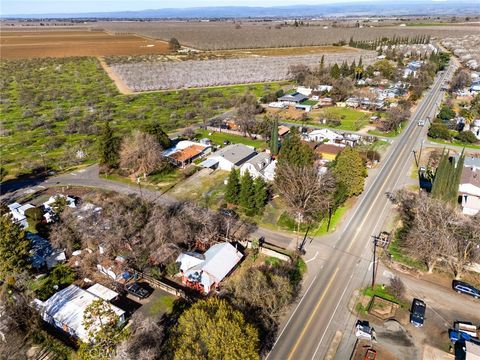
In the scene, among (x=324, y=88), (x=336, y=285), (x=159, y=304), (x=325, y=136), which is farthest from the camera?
(x=324, y=88)

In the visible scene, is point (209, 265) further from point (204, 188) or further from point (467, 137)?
point (467, 137)

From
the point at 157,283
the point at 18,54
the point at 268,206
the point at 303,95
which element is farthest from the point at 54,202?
the point at 18,54

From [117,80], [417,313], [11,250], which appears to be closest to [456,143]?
[417,313]

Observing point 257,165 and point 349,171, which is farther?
point 257,165

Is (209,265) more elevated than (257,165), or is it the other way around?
(209,265)

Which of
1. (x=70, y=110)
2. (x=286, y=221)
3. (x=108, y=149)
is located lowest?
(x=70, y=110)

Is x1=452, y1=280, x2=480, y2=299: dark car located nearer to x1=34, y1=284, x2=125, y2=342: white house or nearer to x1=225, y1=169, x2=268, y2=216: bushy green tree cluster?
x1=225, y1=169, x2=268, y2=216: bushy green tree cluster

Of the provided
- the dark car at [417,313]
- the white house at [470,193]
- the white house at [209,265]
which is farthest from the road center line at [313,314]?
the white house at [470,193]
